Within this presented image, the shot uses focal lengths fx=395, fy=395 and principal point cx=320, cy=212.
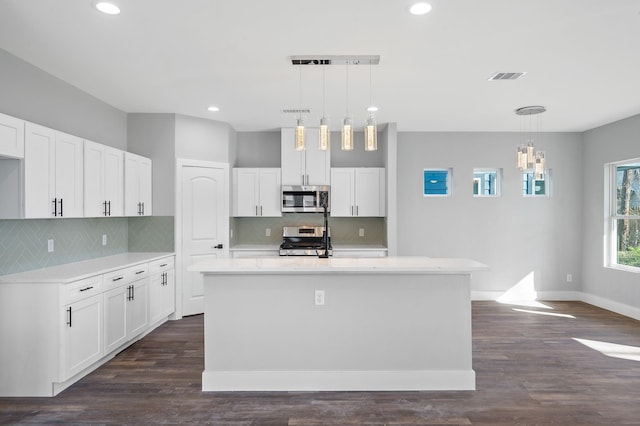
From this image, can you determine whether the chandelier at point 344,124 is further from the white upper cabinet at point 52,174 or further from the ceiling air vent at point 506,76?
the white upper cabinet at point 52,174

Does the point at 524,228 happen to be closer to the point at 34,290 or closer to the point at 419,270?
the point at 419,270

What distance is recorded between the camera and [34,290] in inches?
120

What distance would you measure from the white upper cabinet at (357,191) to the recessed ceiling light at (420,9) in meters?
3.49

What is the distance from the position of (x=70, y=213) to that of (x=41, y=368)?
1.33 metres

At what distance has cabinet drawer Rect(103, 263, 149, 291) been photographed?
3713mm

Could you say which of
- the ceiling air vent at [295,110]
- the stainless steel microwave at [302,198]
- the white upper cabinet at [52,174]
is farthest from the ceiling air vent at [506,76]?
the white upper cabinet at [52,174]

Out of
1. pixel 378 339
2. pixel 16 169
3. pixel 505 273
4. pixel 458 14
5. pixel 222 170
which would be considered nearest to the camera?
pixel 458 14

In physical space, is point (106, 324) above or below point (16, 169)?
below

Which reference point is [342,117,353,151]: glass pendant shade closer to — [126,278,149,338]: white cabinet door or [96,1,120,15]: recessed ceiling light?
[96,1,120,15]: recessed ceiling light

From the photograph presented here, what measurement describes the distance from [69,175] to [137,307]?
155cm

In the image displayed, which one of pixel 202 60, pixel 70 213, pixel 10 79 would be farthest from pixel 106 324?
pixel 202 60

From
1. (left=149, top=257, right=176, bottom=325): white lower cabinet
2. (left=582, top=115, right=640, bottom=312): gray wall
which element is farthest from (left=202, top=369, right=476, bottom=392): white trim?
(left=582, top=115, right=640, bottom=312): gray wall

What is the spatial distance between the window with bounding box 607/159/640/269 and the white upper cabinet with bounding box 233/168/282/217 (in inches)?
197

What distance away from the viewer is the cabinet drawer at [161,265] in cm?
464
